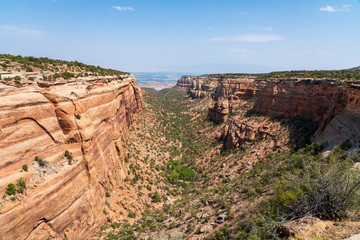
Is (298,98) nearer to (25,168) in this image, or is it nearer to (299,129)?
(299,129)

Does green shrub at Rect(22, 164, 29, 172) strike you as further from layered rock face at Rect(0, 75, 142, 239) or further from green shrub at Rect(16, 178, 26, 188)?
green shrub at Rect(16, 178, 26, 188)

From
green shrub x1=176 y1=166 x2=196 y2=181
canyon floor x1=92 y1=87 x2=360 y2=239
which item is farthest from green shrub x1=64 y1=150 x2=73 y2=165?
green shrub x1=176 y1=166 x2=196 y2=181

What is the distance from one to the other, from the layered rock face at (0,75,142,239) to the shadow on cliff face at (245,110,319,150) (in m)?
33.5

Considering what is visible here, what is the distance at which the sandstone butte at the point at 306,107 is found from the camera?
2206 cm

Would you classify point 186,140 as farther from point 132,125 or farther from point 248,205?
point 248,205

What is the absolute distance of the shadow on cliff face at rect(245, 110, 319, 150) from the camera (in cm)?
2990

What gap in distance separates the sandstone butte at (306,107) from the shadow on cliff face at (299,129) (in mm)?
1106

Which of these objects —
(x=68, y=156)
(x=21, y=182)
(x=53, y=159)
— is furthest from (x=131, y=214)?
(x=21, y=182)

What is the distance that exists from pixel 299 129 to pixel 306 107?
5.44 meters

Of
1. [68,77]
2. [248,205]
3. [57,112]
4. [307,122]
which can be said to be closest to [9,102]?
[57,112]

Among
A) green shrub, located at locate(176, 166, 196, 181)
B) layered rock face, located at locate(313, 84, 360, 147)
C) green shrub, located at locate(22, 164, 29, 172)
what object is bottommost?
green shrub, located at locate(176, 166, 196, 181)

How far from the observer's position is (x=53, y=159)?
16.9 metres

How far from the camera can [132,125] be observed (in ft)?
152

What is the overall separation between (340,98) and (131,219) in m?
36.7
